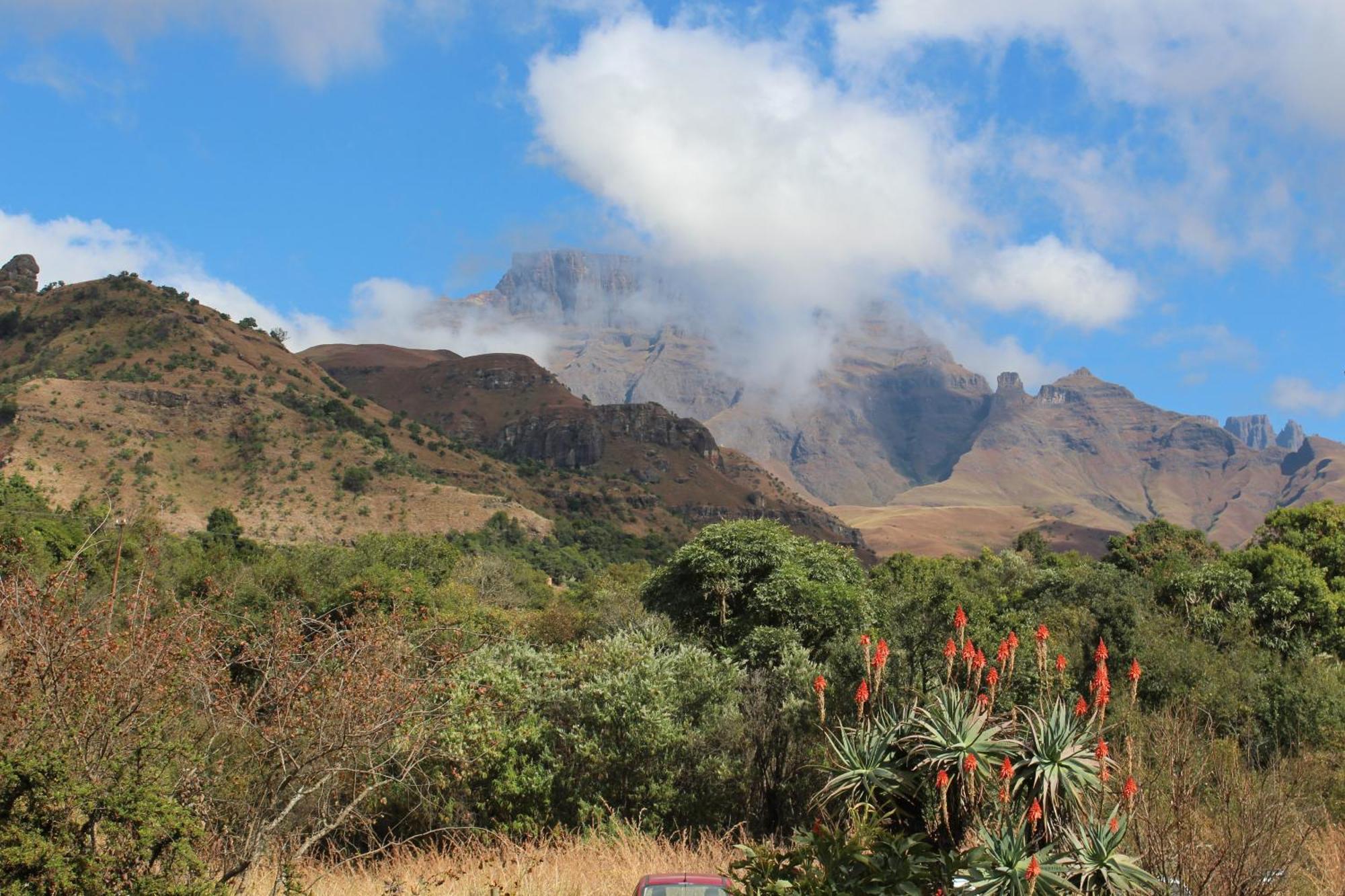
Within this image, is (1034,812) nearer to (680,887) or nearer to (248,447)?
(680,887)

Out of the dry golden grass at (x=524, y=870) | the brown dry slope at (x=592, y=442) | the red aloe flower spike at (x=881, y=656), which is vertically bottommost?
the dry golden grass at (x=524, y=870)

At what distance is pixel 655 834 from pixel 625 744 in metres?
1.98

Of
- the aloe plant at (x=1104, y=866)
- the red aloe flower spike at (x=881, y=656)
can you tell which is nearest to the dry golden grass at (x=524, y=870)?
the red aloe flower spike at (x=881, y=656)

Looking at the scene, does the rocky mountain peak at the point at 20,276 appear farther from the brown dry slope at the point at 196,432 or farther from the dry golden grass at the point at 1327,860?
the dry golden grass at the point at 1327,860

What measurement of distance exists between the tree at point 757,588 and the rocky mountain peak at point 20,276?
114m

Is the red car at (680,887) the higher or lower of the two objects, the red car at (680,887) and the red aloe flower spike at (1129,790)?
the lower

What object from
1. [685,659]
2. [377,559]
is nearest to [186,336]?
[377,559]

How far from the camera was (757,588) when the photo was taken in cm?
3175

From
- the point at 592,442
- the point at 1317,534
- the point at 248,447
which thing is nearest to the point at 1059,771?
the point at 1317,534

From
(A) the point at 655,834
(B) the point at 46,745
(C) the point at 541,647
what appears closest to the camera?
(B) the point at 46,745

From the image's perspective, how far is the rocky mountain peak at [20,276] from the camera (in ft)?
399

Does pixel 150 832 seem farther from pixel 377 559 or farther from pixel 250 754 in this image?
pixel 377 559

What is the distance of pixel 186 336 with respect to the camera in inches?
4114

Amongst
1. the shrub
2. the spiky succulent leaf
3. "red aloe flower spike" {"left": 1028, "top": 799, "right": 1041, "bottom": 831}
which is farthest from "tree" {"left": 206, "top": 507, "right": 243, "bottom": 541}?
"red aloe flower spike" {"left": 1028, "top": 799, "right": 1041, "bottom": 831}
